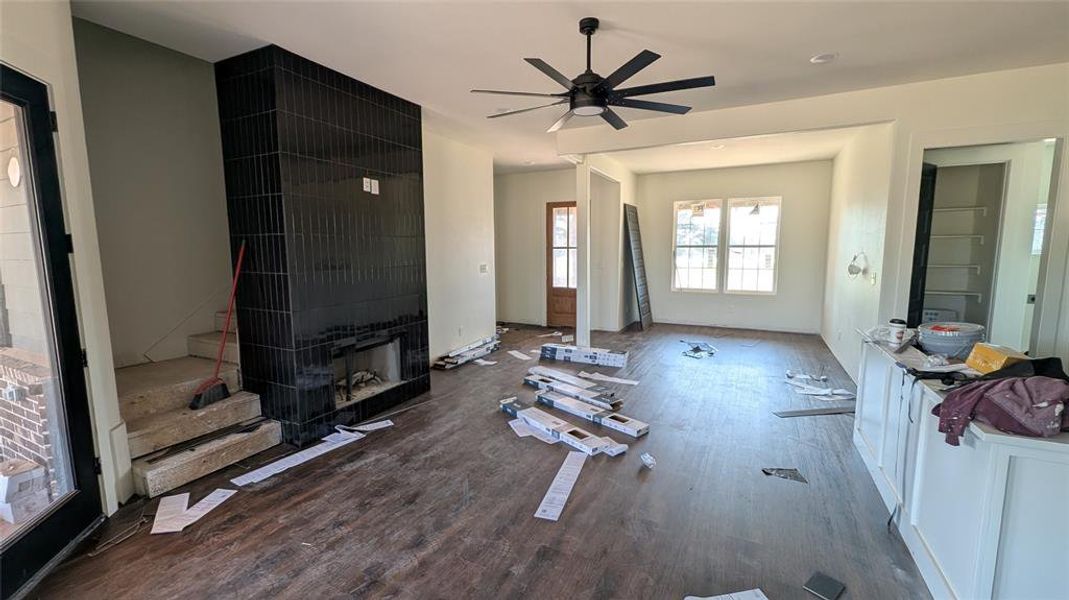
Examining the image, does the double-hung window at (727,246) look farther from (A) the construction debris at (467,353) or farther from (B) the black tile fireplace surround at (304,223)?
(B) the black tile fireplace surround at (304,223)

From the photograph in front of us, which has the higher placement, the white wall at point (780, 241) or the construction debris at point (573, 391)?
the white wall at point (780, 241)

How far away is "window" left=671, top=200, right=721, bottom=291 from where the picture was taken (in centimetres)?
750

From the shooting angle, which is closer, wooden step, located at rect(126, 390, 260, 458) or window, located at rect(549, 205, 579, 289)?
wooden step, located at rect(126, 390, 260, 458)

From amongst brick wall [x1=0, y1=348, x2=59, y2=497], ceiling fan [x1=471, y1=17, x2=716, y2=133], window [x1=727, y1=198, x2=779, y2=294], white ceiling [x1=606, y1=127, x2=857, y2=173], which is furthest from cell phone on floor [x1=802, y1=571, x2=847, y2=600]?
window [x1=727, y1=198, x2=779, y2=294]

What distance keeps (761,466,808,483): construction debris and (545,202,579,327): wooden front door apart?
4789 millimetres

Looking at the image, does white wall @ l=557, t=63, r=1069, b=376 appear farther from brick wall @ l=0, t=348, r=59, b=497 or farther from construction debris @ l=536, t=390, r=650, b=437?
brick wall @ l=0, t=348, r=59, b=497

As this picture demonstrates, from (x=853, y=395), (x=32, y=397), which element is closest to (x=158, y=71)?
(x=32, y=397)

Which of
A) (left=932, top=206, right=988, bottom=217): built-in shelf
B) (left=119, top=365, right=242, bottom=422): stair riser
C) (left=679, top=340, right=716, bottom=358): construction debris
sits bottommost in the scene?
(left=679, top=340, right=716, bottom=358): construction debris

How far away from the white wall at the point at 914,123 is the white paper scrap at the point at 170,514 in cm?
489

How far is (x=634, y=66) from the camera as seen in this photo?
7.67ft

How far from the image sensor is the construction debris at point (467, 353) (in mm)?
5230

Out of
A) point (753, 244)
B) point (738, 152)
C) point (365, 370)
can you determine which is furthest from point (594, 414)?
point (753, 244)

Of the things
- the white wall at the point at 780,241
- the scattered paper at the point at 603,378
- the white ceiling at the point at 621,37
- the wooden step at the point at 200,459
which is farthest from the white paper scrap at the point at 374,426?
the white wall at the point at 780,241

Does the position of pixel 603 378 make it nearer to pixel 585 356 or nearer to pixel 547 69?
pixel 585 356
